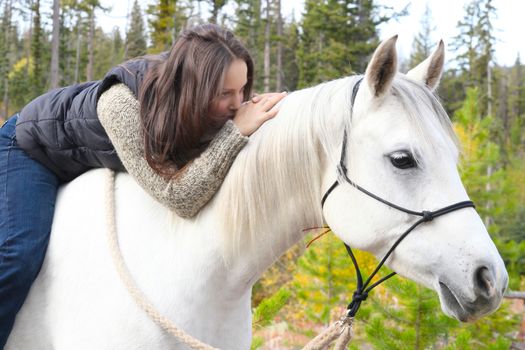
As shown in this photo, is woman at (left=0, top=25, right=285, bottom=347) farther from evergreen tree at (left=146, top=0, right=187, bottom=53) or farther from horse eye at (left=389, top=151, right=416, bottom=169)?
evergreen tree at (left=146, top=0, right=187, bottom=53)

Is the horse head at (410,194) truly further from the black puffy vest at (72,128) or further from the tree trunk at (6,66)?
the tree trunk at (6,66)

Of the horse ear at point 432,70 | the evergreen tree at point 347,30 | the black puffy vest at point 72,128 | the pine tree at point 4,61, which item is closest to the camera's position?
the horse ear at point 432,70

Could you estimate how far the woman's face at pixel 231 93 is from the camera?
6.06 ft

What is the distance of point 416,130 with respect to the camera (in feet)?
4.99

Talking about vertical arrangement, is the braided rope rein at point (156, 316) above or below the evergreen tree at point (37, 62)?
above

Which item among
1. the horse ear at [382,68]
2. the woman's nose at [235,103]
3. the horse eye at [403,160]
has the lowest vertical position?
the horse eye at [403,160]

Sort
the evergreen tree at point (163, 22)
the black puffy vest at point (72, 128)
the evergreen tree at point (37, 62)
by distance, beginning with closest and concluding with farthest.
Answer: the black puffy vest at point (72, 128) → the evergreen tree at point (163, 22) → the evergreen tree at point (37, 62)

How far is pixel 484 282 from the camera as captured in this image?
1398 mm

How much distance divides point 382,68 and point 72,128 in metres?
1.25

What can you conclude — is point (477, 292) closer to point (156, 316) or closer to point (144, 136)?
point (156, 316)

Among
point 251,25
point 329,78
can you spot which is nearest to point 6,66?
point 251,25

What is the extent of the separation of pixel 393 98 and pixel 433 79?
32 cm

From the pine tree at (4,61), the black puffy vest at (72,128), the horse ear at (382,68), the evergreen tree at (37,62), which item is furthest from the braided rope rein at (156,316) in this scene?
the pine tree at (4,61)

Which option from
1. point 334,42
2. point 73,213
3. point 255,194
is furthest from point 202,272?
point 334,42
